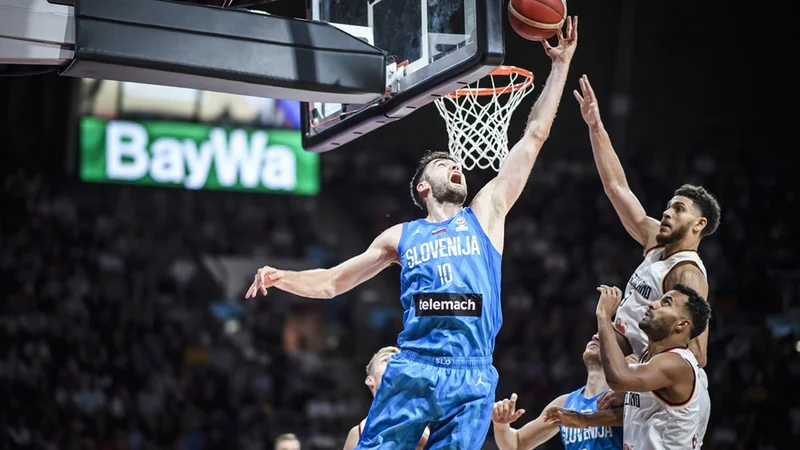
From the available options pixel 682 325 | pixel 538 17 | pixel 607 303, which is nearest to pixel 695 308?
pixel 682 325

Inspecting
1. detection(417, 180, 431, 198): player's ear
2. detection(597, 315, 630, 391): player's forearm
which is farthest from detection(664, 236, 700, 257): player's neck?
detection(417, 180, 431, 198): player's ear

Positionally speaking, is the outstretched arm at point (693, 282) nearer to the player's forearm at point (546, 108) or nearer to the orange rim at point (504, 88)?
the player's forearm at point (546, 108)

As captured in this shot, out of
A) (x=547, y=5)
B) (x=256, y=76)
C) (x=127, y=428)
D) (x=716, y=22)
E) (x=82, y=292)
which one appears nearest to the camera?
(x=256, y=76)

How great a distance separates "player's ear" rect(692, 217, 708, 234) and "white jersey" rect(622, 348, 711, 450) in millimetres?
688

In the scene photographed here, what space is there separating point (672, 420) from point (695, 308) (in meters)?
0.51

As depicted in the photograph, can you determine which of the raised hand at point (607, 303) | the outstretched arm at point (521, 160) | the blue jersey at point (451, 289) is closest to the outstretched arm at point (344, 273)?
the blue jersey at point (451, 289)

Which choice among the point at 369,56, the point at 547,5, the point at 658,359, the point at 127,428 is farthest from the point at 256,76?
the point at 127,428

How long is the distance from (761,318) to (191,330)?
6967mm

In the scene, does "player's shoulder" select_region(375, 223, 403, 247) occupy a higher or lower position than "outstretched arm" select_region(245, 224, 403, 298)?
higher

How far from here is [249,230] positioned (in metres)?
13.3

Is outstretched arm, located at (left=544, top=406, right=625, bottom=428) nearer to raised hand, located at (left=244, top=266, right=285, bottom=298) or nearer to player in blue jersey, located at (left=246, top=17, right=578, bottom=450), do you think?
player in blue jersey, located at (left=246, top=17, right=578, bottom=450)

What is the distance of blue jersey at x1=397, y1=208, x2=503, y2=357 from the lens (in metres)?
4.20

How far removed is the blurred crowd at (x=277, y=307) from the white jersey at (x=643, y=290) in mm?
6636

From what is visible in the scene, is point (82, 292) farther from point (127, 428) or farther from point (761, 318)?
point (761, 318)
